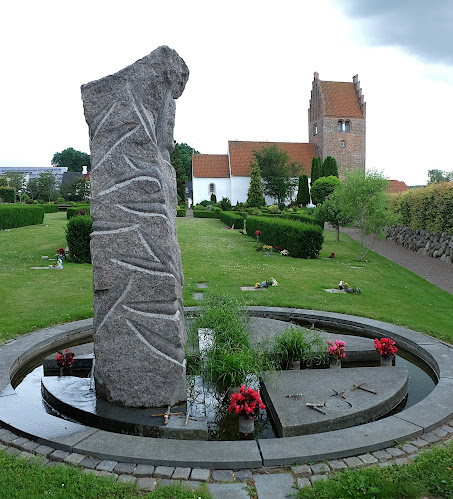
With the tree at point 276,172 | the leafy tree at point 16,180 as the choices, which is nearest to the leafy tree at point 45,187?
the leafy tree at point 16,180

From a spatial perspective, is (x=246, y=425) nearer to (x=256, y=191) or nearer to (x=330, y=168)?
(x=330, y=168)

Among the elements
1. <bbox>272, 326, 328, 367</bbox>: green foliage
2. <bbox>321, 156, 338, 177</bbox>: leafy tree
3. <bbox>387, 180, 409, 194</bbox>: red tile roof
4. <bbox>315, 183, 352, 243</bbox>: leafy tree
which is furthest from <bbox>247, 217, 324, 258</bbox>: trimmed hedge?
<bbox>387, 180, 409, 194</bbox>: red tile roof

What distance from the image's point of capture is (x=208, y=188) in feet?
180

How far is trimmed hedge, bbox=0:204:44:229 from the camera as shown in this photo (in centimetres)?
2492

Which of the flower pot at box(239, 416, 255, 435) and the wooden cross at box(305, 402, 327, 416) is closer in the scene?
the flower pot at box(239, 416, 255, 435)

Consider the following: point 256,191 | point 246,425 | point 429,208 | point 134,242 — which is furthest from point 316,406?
point 256,191

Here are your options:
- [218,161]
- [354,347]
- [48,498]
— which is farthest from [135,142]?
[218,161]

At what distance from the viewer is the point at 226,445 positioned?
3504 millimetres

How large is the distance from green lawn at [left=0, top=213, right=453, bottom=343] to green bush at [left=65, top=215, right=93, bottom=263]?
1.54 feet

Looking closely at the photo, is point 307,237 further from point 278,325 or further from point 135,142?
point 135,142

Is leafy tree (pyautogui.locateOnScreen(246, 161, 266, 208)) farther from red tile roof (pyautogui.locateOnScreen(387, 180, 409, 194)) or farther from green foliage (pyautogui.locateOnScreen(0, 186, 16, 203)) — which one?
green foliage (pyautogui.locateOnScreen(0, 186, 16, 203))

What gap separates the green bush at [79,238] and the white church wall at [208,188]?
41.1 m

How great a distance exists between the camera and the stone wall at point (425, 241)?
17.4 metres

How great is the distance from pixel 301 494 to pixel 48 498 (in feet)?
5.52
